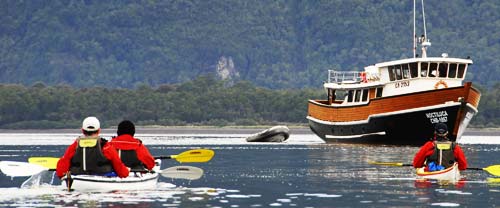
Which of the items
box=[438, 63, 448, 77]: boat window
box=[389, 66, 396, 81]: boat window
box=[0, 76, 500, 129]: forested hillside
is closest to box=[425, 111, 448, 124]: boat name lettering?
box=[438, 63, 448, 77]: boat window

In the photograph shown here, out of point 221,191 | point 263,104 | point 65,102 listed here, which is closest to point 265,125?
point 263,104

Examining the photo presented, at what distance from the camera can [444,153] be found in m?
42.5

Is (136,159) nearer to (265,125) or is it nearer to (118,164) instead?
(118,164)

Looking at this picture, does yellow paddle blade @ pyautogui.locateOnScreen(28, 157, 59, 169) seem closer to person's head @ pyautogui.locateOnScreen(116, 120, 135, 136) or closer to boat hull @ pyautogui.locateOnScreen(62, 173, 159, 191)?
boat hull @ pyautogui.locateOnScreen(62, 173, 159, 191)

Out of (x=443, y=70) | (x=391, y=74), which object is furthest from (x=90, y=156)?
(x=391, y=74)

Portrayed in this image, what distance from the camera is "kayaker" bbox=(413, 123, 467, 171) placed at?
1666 inches

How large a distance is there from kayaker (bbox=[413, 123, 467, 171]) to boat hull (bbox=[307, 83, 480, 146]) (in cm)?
3755

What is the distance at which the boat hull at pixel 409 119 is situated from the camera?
8069 cm

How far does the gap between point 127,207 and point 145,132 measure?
129 meters

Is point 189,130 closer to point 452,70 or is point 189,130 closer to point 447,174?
point 452,70

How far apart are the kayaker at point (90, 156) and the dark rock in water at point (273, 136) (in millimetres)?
62782

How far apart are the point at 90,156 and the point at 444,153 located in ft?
38.1

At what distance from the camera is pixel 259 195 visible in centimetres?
3859

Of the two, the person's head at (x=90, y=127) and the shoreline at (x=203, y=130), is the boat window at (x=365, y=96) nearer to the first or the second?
the person's head at (x=90, y=127)
